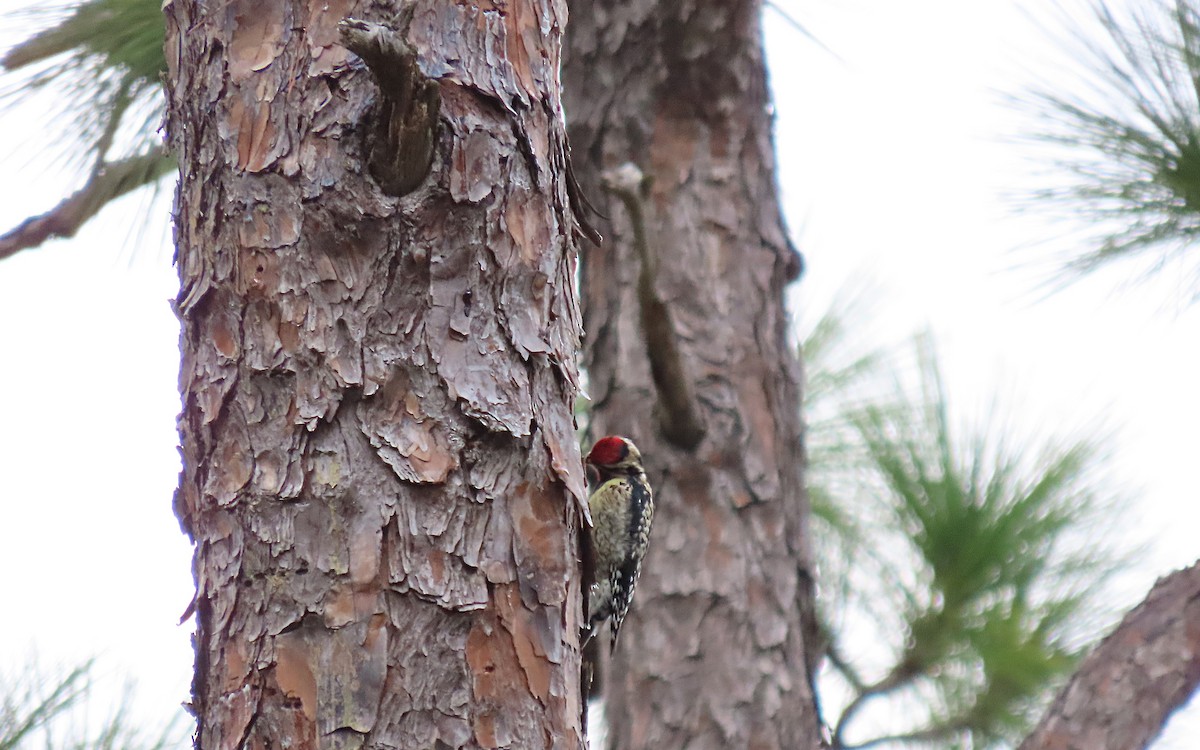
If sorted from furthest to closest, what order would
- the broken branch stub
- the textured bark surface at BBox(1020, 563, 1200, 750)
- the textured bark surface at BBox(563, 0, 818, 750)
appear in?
1. the textured bark surface at BBox(563, 0, 818, 750)
2. the textured bark surface at BBox(1020, 563, 1200, 750)
3. the broken branch stub

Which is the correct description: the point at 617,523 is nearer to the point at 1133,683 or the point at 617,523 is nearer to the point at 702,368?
the point at 702,368

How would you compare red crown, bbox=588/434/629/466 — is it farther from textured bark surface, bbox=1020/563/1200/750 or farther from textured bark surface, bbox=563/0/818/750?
textured bark surface, bbox=1020/563/1200/750

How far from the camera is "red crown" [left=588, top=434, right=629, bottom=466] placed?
2.42m

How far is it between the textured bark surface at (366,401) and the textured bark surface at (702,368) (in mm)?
817

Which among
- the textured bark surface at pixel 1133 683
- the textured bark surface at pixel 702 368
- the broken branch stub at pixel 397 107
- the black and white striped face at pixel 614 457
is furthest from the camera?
the black and white striped face at pixel 614 457

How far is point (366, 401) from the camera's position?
1191mm

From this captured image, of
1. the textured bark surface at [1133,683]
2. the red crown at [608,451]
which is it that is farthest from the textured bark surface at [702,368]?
the textured bark surface at [1133,683]

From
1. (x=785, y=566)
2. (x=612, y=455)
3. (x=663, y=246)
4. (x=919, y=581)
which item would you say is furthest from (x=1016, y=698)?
(x=663, y=246)

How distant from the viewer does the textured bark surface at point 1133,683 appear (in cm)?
184

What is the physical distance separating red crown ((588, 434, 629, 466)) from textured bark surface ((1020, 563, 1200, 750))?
92 centimetres

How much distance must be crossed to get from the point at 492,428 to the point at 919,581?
6.82 feet

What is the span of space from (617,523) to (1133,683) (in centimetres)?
119

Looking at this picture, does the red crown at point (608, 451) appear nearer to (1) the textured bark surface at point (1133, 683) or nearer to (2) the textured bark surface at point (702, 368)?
(2) the textured bark surface at point (702, 368)

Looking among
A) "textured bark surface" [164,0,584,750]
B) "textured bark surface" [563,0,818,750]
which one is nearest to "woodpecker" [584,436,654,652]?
"textured bark surface" [563,0,818,750]
